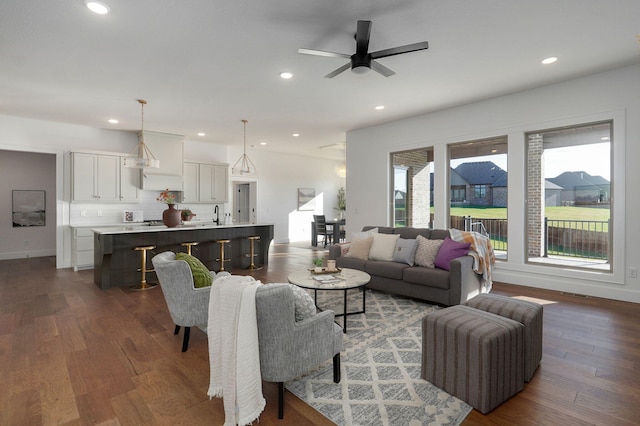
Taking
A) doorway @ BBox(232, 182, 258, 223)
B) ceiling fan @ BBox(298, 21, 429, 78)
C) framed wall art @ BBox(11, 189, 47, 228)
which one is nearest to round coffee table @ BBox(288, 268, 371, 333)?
ceiling fan @ BBox(298, 21, 429, 78)

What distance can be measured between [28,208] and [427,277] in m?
9.56

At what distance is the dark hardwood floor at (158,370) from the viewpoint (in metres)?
1.98

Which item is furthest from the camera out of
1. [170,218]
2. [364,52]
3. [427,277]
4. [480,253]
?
[170,218]

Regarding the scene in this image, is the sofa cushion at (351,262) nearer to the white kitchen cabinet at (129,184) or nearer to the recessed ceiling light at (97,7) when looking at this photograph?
the recessed ceiling light at (97,7)

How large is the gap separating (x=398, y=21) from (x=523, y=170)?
3434 millimetres

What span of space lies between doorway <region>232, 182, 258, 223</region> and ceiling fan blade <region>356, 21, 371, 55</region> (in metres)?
7.25

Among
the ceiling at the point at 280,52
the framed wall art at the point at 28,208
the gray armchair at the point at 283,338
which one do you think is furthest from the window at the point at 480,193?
the framed wall art at the point at 28,208

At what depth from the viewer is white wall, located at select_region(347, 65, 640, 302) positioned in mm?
4180

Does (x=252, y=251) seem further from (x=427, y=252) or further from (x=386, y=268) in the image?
(x=427, y=252)

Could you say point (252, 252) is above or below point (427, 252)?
Answer: below

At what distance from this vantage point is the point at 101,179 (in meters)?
6.78

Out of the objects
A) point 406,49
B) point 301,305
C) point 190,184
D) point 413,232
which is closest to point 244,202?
point 190,184

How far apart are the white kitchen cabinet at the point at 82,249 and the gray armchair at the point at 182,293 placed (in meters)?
4.94

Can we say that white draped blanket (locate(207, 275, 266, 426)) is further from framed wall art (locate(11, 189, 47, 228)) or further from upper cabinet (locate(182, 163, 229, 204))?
framed wall art (locate(11, 189, 47, 228))
